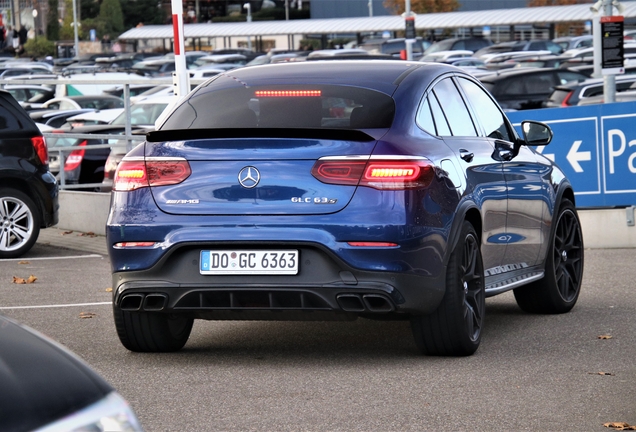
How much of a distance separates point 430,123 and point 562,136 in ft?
20.3

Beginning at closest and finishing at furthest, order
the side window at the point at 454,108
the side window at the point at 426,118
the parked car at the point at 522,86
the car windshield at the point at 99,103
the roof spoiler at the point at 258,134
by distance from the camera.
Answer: the roof spoiler at the point at 258,134
the side window at the point at 426,118
the side window at the point at 454,108
the parked car at the point at 522,86
the car windshield at the point at 99,103

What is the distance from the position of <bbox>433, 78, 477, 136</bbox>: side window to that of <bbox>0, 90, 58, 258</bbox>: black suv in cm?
622

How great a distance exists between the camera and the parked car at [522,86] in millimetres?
25062

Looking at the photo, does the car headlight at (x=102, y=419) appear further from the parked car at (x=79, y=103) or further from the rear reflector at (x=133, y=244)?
the parked car at (x=79, y=103)

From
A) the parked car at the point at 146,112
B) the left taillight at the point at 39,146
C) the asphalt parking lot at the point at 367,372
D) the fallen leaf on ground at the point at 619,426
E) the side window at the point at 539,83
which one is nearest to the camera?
the fallen leaf on ground at the point at 619,426

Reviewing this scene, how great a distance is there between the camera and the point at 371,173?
6.27 metres

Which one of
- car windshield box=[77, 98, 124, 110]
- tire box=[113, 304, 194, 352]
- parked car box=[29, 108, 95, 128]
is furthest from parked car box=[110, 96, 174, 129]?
tire box=[113, 304, 194, 352]

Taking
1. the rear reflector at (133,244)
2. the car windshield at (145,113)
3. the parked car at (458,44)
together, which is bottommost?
the parked car at (458,44)

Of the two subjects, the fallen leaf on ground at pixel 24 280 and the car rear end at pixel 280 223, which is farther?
the fallen leaf on ground at pixel 24 280

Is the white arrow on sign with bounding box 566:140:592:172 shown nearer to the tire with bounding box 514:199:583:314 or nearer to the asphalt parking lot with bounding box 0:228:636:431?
the asphalt parking lot with bounding box 0:228:636:431

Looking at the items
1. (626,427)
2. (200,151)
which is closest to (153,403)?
(200,151)

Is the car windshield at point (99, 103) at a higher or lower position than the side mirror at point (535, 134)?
lower

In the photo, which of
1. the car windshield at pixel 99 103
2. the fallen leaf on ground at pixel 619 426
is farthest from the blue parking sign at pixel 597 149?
the car windshield at pixel 99 103

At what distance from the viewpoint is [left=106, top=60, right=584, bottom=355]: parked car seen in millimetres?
6262
